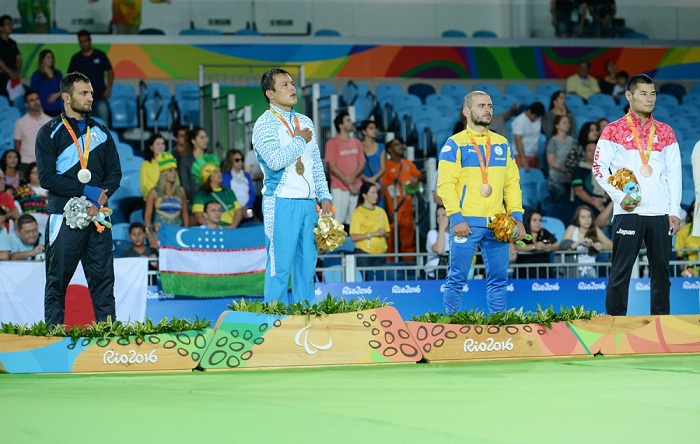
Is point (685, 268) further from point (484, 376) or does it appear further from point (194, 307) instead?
point (484, 376)

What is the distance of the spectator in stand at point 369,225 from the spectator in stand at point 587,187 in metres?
3.35

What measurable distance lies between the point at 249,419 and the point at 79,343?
2.67 meters

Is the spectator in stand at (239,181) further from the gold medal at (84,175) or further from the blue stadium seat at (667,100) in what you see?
the blue stadium seat at (667,100)

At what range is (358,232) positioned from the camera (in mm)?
14078

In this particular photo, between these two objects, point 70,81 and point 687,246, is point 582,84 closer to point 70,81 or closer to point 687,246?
point 687,246

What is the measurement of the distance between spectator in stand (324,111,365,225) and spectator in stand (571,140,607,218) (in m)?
3.23

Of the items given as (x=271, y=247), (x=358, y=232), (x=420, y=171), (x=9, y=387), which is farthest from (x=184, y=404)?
(x=420, y=171)

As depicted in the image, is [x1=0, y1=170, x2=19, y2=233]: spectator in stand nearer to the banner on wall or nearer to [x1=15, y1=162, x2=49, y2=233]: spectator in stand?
[x1=15, y1=162, x2=49, y2=233]: spectator in stand

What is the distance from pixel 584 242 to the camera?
1299cm

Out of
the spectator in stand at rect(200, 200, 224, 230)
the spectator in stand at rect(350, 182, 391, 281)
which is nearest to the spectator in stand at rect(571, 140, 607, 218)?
the spectator in stand at rect(350, 182, 391, 281)

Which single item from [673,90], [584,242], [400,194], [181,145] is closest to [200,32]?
[181,145]

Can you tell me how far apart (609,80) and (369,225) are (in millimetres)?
7960

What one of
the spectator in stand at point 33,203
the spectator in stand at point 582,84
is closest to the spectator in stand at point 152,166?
the spectator in stand at point 33,203

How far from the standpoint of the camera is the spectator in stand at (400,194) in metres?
15.5
